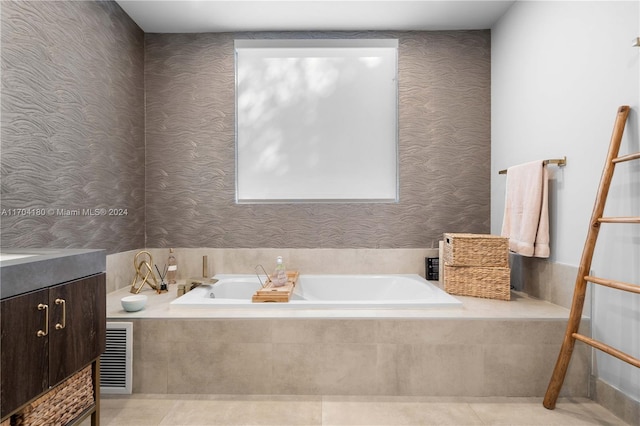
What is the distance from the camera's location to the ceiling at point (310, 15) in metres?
2.65

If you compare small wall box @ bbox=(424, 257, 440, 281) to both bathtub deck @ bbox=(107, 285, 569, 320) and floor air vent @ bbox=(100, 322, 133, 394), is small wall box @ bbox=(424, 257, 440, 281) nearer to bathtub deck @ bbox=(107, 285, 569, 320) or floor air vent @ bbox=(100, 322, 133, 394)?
bathtub deck @ bbox=(107, 285, 569, 320)

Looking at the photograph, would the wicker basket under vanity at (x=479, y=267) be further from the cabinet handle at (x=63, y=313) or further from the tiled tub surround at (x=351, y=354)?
the cabinet handle at (x=63, y=313)

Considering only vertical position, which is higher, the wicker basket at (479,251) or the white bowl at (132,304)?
the wicker basket at (479,251)

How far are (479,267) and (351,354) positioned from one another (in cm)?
111

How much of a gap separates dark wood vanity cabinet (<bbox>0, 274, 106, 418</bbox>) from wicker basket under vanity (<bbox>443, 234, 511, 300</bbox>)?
2.09m

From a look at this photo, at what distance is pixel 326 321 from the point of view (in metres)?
1.99

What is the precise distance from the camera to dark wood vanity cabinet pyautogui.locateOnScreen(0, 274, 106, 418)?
1.09m

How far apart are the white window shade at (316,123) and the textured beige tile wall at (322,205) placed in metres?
0.10

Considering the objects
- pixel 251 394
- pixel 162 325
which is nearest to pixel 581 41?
pixel 251 394

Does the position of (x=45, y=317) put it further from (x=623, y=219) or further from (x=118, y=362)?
(x=623, y=219)

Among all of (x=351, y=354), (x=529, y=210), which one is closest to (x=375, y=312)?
(x=351, y=354)

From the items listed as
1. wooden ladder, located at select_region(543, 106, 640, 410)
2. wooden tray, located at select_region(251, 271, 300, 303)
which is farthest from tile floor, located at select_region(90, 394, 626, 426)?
wooden tray, located at select_region(251, 271, 300, 303)

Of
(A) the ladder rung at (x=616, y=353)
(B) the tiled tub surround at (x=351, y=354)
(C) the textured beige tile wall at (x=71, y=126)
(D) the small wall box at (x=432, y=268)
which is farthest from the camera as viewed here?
(D) the small wall box at (x=432, y=268)

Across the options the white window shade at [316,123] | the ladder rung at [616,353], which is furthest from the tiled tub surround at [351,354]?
the white window shade at [316,123]
